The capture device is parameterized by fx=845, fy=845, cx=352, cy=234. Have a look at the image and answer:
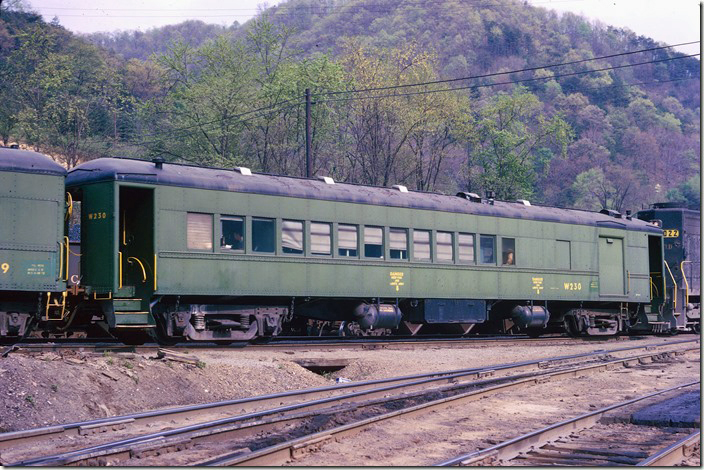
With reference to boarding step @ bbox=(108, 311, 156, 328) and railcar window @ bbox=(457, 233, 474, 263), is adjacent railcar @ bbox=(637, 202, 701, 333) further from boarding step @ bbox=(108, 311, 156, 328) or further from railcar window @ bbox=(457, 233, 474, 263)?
boarding step @ bbox=(108, 311, 156, 328)

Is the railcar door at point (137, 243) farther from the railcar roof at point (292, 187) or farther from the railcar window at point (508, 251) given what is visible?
the railcar window at point (508, 251)

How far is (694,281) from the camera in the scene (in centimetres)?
3022

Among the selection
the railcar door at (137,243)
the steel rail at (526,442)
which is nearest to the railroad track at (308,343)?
the railcar door at (137,243)

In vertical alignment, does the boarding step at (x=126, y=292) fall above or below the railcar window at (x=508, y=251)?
below

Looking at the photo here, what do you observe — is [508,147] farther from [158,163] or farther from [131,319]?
[131,319]

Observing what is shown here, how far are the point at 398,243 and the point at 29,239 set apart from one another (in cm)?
947

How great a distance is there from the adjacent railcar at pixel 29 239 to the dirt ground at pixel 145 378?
1617mm

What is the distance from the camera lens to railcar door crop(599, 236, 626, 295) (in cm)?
2711

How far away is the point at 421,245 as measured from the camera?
22047 mm

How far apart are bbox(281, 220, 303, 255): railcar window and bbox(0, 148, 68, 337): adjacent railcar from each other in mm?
5029

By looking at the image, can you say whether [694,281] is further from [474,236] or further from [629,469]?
[629,469]

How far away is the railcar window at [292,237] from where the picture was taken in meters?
18.9

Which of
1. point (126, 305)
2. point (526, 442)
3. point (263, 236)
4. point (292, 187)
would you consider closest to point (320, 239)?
point (292, 187)

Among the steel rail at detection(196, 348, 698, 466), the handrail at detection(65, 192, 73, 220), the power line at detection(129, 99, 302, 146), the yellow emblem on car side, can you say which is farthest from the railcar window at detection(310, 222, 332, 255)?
the power line at detection(129, 99, 302, 146)
